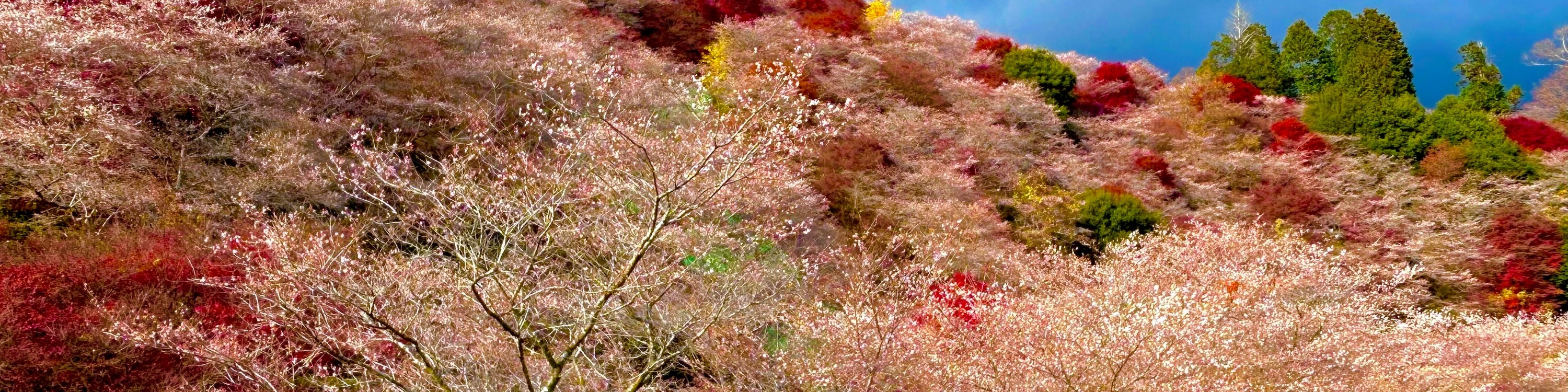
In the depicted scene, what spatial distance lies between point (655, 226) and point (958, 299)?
595cm

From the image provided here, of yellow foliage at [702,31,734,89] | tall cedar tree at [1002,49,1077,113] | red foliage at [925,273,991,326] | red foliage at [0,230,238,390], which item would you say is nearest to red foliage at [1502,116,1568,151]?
tall cedar tree at [1002,49,1077,113]

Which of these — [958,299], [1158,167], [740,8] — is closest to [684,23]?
[740,8]

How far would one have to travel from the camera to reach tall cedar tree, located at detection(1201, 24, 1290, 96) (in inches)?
1177

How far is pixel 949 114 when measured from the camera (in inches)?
730

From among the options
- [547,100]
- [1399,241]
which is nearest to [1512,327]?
[1399,241]

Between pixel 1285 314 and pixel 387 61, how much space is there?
38.0 ft

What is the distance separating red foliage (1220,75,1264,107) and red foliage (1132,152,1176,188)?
679 cm

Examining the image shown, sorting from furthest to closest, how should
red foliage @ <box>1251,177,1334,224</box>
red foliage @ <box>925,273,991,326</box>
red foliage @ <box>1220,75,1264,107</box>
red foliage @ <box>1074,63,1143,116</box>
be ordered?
red foliage @ <box>1220,75,1264,107</box> < red foliage @ <box>1074,63,1143,116</box> < red foliage @ <box>1251,177,1334,224</box> < red foliage @ <box>925,273,991,326</box>

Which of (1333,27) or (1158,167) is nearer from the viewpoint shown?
(1158,167)

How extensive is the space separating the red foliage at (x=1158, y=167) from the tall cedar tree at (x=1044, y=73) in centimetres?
288

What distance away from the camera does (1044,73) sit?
22.2 meters

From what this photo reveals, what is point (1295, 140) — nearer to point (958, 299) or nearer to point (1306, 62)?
point (1306, 62)

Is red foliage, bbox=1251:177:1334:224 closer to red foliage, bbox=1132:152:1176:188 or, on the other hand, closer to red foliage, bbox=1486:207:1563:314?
red foliage, bbox=1132:152:1176:188

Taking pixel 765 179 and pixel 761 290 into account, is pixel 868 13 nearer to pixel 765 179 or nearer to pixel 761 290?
pixel 765 179
